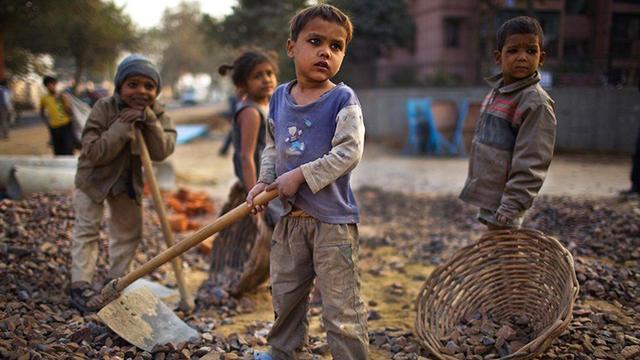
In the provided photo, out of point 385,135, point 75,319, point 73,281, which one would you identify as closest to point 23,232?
point 73,281

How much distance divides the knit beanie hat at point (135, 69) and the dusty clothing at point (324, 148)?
4.41 ft

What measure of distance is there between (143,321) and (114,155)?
3.50ft

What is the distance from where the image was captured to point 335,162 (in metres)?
2.29

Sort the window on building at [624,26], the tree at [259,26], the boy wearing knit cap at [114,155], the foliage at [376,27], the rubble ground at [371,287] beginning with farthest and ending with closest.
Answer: the window on building at [624,26]
the foliage at [376,27]
the tree at [259,26]
the boy wearing knit cap at [114,155]
the rubble ground at [371,287]

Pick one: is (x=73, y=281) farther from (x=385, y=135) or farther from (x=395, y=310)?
(x=385, y=135)

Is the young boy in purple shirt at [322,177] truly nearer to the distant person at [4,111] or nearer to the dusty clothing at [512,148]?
the dusty clothing at [512,148]

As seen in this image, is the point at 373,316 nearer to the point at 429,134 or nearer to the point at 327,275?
the point at 327,275

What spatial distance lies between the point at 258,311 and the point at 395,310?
39.7 inches

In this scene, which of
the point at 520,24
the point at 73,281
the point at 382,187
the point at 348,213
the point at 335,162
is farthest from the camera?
the point at 382,187

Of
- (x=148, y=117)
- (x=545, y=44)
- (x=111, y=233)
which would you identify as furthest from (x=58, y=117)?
(x=545, y=44)

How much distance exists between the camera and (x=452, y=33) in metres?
23.3

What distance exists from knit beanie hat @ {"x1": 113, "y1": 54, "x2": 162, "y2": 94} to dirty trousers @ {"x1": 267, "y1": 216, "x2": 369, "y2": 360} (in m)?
1.57

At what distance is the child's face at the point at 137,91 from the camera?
3459 millimetres

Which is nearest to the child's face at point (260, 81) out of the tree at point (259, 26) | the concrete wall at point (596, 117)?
the concrete wall at point (596, 117)
